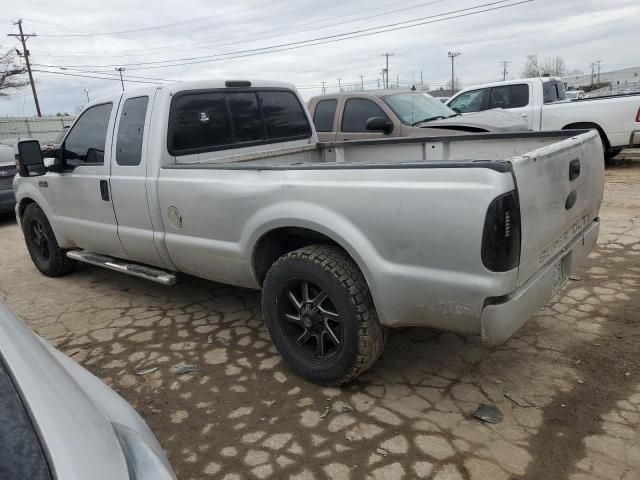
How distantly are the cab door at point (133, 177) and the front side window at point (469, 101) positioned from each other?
8.04 m

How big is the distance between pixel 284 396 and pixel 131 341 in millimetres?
1549

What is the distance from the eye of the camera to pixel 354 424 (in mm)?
2857

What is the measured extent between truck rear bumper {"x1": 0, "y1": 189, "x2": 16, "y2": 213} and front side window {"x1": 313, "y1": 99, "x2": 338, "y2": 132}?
5.47 m

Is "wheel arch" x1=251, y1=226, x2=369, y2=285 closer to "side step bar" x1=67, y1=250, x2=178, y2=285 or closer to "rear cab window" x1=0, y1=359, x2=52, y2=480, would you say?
"side step bar" x1=67, y1=250, x2=178, y2=285

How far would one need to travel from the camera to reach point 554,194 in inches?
106

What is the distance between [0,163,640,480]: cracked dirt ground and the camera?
2.55 meters

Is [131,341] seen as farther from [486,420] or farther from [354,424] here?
[486,420]

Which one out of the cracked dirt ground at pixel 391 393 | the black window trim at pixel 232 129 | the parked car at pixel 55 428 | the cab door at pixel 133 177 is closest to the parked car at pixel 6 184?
the cracked dirt ground at pixel 391 393

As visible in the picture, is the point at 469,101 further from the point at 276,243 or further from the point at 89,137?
the point at 276,243

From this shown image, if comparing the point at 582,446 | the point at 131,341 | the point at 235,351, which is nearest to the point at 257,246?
the point at 235,351

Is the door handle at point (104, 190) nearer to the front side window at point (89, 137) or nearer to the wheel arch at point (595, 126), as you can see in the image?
the front side window at point (89, 137)

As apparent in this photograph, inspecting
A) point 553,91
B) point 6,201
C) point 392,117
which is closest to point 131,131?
point 392,117

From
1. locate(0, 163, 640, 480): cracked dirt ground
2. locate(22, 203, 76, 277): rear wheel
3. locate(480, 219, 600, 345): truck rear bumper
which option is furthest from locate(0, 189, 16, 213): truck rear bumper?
locate(480, 219, 600, 345): truck rear bumper

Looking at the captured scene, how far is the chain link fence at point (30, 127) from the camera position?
3506cm
